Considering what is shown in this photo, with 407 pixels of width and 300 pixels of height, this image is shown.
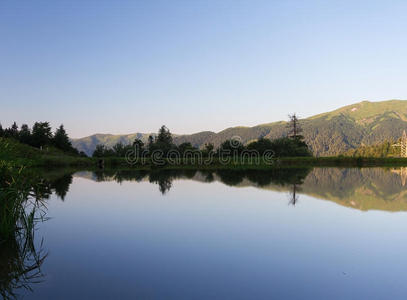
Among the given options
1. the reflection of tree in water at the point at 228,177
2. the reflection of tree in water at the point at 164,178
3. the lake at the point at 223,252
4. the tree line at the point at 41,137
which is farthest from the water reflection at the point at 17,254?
the tree line at the point at 41,137

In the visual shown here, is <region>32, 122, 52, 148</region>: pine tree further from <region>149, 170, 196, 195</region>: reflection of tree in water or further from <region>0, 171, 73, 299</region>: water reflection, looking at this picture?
<region>0, 171, 73, 299</region>: water reflection

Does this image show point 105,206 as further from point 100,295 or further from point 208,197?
point 100,295

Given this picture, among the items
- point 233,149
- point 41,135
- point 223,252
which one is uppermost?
point 41,135

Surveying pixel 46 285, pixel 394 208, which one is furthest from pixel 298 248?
pixel 394 208

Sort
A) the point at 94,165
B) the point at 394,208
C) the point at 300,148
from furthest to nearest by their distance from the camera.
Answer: the point at 300,148 → the point at 94,165 → the point at 394,208

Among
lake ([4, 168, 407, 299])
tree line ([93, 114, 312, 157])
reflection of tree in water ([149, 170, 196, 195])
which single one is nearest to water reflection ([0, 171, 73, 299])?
lake ([4, 168, 407, 299])

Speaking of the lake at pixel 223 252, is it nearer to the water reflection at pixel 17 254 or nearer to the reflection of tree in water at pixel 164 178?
the water reflection at pixel 17 254

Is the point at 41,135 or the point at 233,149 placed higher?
the point at 41,135

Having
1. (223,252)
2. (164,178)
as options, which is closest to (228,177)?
(164,178)

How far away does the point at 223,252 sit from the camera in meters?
5.57

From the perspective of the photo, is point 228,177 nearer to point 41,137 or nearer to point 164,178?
point 164,178

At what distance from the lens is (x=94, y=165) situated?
4484cm

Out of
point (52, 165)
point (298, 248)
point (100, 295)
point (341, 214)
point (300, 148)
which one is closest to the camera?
point (100, 295)

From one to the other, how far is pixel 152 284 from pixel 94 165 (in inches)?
1710
